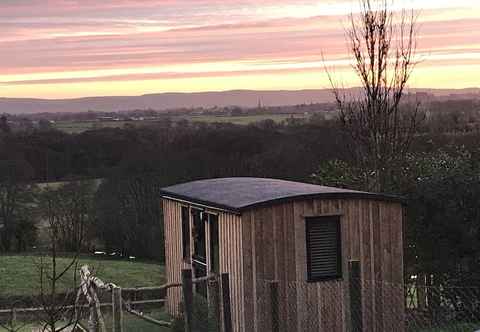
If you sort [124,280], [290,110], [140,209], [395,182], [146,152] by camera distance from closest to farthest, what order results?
[395,182], [124,280], [140,209], [146,152], [290,110]

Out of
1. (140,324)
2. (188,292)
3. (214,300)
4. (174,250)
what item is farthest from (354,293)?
(174,250)

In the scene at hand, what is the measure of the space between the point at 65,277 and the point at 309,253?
54.6 feet

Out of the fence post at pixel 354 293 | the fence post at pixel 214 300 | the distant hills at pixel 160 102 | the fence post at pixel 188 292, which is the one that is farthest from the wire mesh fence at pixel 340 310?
the distant hills at pixel 160 102

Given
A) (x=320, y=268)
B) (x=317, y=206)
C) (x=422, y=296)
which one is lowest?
(x=422, y=296)

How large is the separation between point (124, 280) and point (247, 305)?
17012mm

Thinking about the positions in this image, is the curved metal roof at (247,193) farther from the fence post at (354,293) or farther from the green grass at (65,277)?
the green grass at (65,277)

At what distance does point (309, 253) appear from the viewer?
38.7 feet

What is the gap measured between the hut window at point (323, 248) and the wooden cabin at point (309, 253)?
2cm

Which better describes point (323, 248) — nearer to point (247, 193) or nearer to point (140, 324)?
point (247, 193)

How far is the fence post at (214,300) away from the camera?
34.7 feet

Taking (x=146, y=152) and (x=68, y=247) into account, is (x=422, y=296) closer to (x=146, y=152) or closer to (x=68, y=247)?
(x=68, y=247)

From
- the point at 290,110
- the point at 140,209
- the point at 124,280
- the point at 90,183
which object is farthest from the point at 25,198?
the point at 290,110

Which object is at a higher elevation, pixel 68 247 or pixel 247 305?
pixel 247 305

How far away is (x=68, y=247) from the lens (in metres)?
35.9
